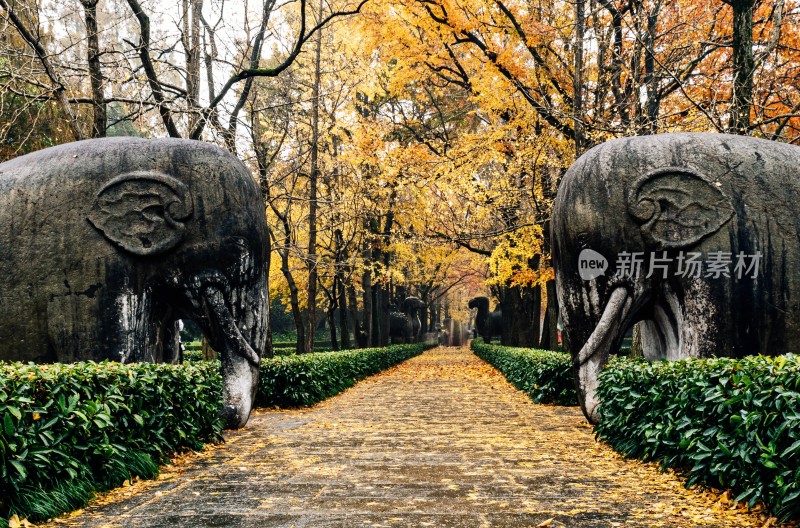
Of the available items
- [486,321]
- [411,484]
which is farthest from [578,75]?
[486,321]

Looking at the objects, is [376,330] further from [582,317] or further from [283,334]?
[582,317]

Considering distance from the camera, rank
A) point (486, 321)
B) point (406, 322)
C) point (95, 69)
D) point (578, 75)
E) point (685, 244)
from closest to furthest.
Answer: point (685, 244), point (95, 69), point (578, 75), point (406, 322), point (486, 321)

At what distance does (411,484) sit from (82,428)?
237cm

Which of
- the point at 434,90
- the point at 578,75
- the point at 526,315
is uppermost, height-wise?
the point at 434,90

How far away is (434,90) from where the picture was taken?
Answer: 22.0m

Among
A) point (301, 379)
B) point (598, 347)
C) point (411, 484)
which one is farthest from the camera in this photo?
point (301, 379)

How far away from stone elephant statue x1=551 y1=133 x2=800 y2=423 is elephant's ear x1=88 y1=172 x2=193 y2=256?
4035mm

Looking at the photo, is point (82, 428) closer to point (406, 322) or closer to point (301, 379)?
point (301, 379)

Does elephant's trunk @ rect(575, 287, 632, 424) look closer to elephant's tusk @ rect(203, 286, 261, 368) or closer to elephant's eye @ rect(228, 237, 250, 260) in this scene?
elephant's tusk @ rect(203, 286, 261, 368)

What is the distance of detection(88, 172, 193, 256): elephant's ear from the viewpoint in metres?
6.54

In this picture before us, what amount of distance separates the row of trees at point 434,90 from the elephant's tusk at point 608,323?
3289 millimetres

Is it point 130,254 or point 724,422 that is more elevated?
point 130,254

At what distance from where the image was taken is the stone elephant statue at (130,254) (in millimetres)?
6375

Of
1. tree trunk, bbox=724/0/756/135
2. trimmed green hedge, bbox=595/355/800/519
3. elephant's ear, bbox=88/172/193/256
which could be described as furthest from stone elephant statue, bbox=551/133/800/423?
elephant's ear, bbox=88/172/193/256
